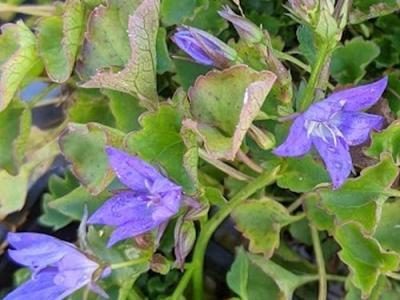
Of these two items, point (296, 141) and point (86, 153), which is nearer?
point (296, 141)

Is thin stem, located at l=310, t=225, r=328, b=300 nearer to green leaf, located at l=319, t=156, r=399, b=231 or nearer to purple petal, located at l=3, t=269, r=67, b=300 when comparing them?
green leaf, located at l=319, t=156, r=399, b=231

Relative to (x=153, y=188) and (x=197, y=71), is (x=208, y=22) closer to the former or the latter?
(x=197, y=71)

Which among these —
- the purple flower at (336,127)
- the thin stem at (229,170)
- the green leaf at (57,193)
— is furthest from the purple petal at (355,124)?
the green leaf at (57,193)

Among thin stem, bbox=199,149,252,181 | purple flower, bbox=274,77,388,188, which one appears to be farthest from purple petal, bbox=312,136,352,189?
A: thin stem, bbox=199,149,252,181

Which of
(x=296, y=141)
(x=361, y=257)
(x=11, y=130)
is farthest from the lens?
(x=11, y=130)

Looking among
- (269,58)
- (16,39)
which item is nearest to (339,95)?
(269,58)

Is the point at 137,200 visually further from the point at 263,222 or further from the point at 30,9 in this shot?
the point at 30,9

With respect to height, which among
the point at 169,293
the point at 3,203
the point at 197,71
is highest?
the point at 197,71

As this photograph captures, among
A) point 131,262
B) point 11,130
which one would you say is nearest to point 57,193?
point 11,130
